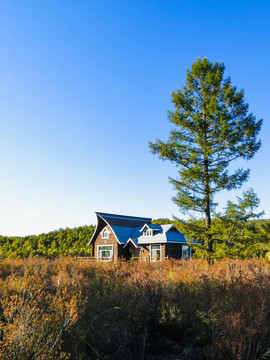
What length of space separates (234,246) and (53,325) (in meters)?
15.6

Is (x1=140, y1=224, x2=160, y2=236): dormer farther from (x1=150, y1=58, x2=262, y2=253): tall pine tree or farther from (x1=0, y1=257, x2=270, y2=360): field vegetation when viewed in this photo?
(x1=0, y1=257, x2=270, y2=360): field vegetation

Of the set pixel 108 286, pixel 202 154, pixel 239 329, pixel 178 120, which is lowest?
pixel 239 329

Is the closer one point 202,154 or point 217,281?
point 217,281

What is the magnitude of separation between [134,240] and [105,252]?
3.89m

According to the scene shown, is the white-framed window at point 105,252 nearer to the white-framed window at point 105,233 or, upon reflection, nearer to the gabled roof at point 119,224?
the white-framed window at point 105,233

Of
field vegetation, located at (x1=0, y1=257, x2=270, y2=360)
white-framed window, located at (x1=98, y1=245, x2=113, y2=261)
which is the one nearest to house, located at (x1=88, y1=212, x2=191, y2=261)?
white-framed window, located at (x1=98, y1=245, x2=113, y2=261)

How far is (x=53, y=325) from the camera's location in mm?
4418

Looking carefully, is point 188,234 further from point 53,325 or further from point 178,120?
point 53,325

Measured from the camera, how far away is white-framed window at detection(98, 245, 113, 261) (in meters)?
30.9

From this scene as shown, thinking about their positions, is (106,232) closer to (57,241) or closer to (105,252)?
(105,252)

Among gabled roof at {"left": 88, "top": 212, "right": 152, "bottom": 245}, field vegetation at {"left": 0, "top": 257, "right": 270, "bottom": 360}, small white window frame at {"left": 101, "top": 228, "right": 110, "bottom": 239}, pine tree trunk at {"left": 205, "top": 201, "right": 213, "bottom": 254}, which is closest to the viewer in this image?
field vegetation at {"left": 0, "top": 257, "right": 270, "bottom": 360}

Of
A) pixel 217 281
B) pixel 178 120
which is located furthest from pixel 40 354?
pixel 178 120

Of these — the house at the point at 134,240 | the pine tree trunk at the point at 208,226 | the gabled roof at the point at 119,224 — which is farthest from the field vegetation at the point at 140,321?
the gabled roof at the point at 119,224

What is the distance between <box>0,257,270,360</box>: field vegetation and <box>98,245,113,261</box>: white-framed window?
23600mm
